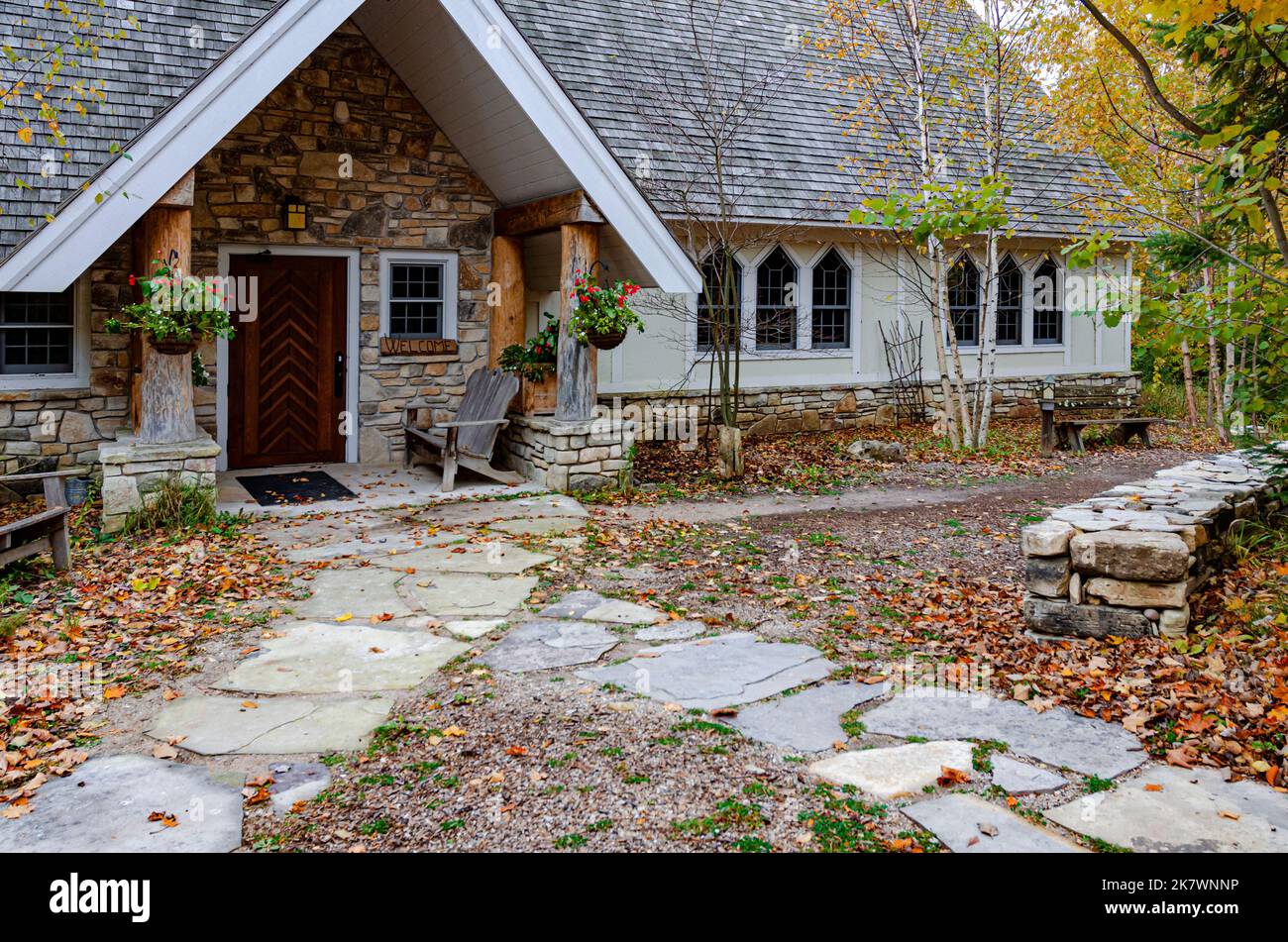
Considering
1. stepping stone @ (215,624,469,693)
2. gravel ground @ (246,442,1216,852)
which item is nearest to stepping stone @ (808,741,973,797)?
gravel ground @ (246,442,1216,852)

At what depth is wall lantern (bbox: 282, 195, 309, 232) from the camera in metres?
11.0

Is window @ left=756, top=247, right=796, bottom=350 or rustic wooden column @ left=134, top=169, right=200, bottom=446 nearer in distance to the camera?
rustic wooden column @ left=134, top=169, right=200, bottom=446

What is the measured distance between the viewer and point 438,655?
5637mm

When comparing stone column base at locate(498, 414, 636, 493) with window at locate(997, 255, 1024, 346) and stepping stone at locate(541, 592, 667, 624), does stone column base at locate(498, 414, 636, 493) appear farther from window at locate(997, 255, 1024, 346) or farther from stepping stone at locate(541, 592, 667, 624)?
window at locate(997, 255, 1024, 346)

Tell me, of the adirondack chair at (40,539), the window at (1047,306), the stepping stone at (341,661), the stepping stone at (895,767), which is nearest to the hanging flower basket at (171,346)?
the adirondack chair at (40,539)

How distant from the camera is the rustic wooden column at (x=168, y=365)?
8531 mm

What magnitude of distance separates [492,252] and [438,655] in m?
7.44

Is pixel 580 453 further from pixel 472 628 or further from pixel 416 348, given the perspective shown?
pixel 472 628

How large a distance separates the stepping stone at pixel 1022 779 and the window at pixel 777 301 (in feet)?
37.2

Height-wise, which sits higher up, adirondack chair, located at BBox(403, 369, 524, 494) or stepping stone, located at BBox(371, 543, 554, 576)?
adirondack chair, located at BBox(403, 369, 524, 494)

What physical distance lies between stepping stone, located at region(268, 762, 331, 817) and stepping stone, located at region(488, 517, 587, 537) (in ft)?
15.1

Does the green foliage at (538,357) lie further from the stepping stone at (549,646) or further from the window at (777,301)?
the stepping stone at (549,646)
